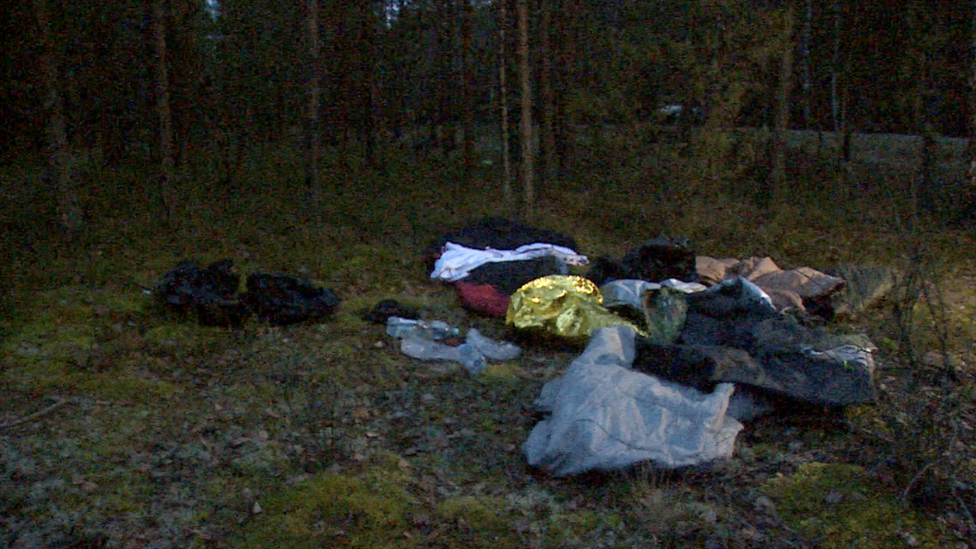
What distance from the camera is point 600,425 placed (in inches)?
148

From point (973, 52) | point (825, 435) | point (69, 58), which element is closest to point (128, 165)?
point (69, 58)

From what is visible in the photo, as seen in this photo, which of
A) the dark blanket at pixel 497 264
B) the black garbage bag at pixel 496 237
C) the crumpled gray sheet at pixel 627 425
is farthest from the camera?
the black garbage bag at pixel 496 237

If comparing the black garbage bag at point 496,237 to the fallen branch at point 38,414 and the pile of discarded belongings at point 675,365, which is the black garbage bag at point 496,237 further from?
the fallen branch at point 38,414

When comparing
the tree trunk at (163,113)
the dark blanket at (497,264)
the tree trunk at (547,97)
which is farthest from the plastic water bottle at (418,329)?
the tree trunk at (547,97)

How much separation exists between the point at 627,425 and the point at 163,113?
20.1ft

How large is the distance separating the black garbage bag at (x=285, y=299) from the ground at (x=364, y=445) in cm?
13

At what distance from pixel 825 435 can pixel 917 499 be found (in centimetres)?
84

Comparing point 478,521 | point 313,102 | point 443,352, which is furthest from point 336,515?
point 313,102

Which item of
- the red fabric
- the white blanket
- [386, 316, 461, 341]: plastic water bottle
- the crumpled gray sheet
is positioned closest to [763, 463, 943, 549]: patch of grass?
the crumpled gray sheet

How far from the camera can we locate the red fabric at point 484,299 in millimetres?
6781

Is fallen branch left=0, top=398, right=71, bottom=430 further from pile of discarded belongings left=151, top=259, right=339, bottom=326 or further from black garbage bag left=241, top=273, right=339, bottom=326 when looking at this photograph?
black garbage bag left=241, top=273, right=339, bottom=326

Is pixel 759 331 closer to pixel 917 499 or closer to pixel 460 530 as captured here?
pixel 917 499

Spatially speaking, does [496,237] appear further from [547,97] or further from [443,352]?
[547,97]

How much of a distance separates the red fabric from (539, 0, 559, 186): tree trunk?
577cm
